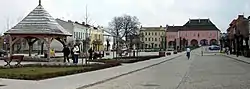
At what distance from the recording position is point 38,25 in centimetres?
4447

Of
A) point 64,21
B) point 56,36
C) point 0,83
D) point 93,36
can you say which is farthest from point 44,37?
point 93,36

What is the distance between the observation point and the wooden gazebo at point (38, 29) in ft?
143

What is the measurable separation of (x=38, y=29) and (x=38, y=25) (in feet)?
2.35

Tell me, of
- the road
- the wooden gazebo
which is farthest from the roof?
the road

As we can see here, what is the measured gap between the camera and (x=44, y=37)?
43.9 m

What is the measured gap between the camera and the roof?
144 feet

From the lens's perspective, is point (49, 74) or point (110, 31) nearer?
point (49, 74)

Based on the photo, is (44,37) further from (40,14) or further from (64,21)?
(64,21)

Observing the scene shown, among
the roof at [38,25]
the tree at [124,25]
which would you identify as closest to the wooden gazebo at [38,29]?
the roof at [38,25]

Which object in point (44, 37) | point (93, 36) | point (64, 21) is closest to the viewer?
point (44, 37)

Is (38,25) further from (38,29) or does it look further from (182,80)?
(182,80)

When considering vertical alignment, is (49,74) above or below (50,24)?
below

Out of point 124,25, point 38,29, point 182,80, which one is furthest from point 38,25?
point 124,25

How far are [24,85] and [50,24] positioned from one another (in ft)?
91.1
